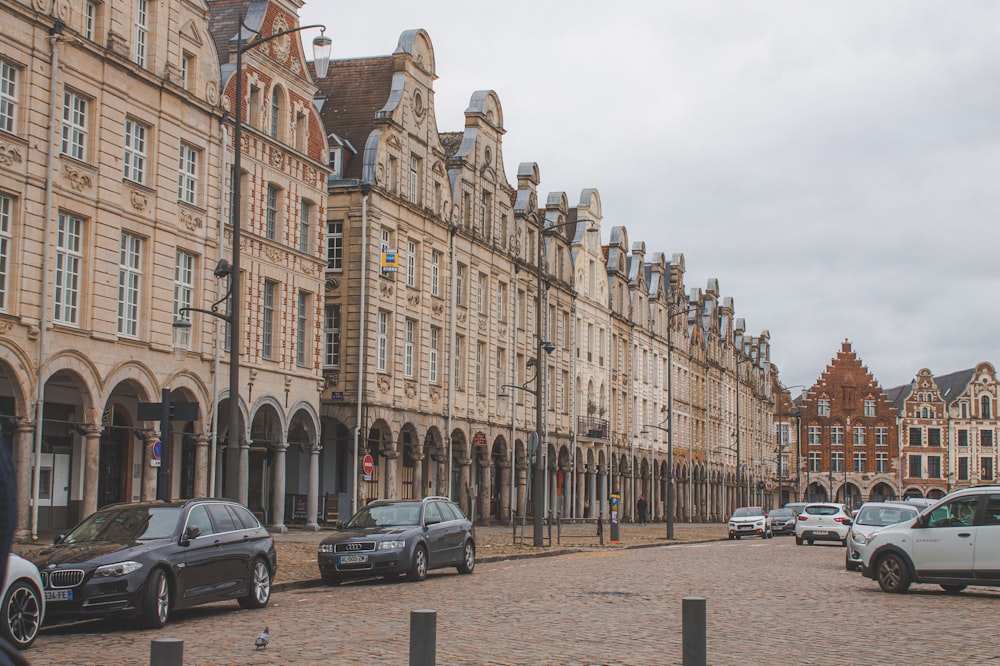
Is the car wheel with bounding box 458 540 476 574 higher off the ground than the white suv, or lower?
lower

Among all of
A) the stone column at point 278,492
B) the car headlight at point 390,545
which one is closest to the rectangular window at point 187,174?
the stone column at point 278,492

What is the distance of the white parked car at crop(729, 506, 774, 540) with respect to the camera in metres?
51.6

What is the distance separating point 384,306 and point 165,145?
12.6 m

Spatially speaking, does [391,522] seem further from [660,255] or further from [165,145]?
[660,255]

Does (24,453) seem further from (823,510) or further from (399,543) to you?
(823,510)

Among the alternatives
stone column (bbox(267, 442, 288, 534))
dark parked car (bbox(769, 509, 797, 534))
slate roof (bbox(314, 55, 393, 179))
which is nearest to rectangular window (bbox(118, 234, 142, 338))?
stone column (bbox(267, 442, 288, 534))

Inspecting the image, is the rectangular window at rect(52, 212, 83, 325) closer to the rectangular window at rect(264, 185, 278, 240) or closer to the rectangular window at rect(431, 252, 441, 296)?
the rectangular window at rect(264, 185, 278, 240)

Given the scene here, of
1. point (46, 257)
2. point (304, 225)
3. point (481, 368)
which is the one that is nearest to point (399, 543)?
point (46, 257)

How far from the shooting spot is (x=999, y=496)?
63.0ft

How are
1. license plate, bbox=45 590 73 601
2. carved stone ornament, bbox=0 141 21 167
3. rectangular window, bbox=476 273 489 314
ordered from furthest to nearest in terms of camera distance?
1. rectangular window, bbox=476 273 489 314
2. carved stone ornament, bbox=0 141 21 167
3. license plate, bbox=45 590 73 601

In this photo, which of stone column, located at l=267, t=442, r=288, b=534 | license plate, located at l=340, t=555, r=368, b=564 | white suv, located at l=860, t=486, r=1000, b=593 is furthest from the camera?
stone column, located at l=267, t=442, r=288, b=534

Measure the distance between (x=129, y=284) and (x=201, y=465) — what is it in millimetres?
5295

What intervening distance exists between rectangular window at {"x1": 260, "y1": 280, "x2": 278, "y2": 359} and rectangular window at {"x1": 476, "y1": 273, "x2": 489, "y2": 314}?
606 inches

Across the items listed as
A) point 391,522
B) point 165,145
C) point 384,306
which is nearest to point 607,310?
point 384,306
